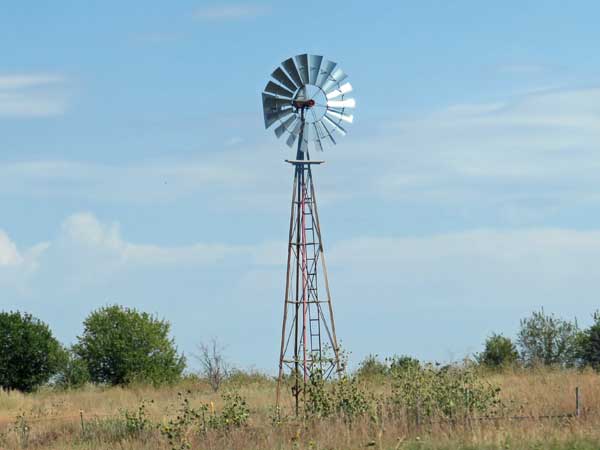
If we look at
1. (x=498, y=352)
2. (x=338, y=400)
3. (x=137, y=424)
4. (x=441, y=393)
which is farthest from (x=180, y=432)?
(x=498, y=352)

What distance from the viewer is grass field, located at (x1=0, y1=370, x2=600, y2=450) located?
17.3m

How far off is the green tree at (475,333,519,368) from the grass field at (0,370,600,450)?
32.9 feet

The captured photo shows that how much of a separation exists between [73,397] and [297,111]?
55.4ft

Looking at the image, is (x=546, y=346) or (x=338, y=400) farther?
(x=546, y=346)

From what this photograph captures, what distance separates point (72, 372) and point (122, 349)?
2794 mm

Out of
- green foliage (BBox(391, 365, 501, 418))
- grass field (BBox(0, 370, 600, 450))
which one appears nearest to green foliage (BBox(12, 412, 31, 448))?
grass field (BBox(0, 370, 600, 450))

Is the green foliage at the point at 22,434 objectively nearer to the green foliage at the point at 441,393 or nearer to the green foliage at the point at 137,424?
the green foliage at the point at 137,424

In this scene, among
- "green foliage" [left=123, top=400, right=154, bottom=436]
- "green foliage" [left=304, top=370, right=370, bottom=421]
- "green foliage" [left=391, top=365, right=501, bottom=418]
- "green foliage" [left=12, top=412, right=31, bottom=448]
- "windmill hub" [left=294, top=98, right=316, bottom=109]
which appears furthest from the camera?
"windmill hub" [left=294, top=98, right=316, bottom=109]

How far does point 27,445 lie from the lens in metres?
24.2

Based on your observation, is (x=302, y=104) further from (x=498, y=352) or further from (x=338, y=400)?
(x=498, y=352)

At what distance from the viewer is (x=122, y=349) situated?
49.9m

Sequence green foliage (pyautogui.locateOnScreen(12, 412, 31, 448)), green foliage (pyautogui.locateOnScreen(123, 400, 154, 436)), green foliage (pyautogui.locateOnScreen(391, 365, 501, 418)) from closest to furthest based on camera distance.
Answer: green foliage (pyautogui.locateOnScreen(391, 365, 501, 418))
green foliage (pyautogui.locateOnScreen(12, 412, 31, 448))
green foliage (pyautogui.locateOnScreen(123, 400, 154, 436))

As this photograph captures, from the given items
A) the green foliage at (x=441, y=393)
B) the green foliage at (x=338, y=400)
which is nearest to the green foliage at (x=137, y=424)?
the green foliage at (x=338, y=400)

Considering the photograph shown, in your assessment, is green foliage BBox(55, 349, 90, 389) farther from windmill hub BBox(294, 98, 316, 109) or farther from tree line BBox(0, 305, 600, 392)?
windmill hub BBox(294, 98, 316, 109)
